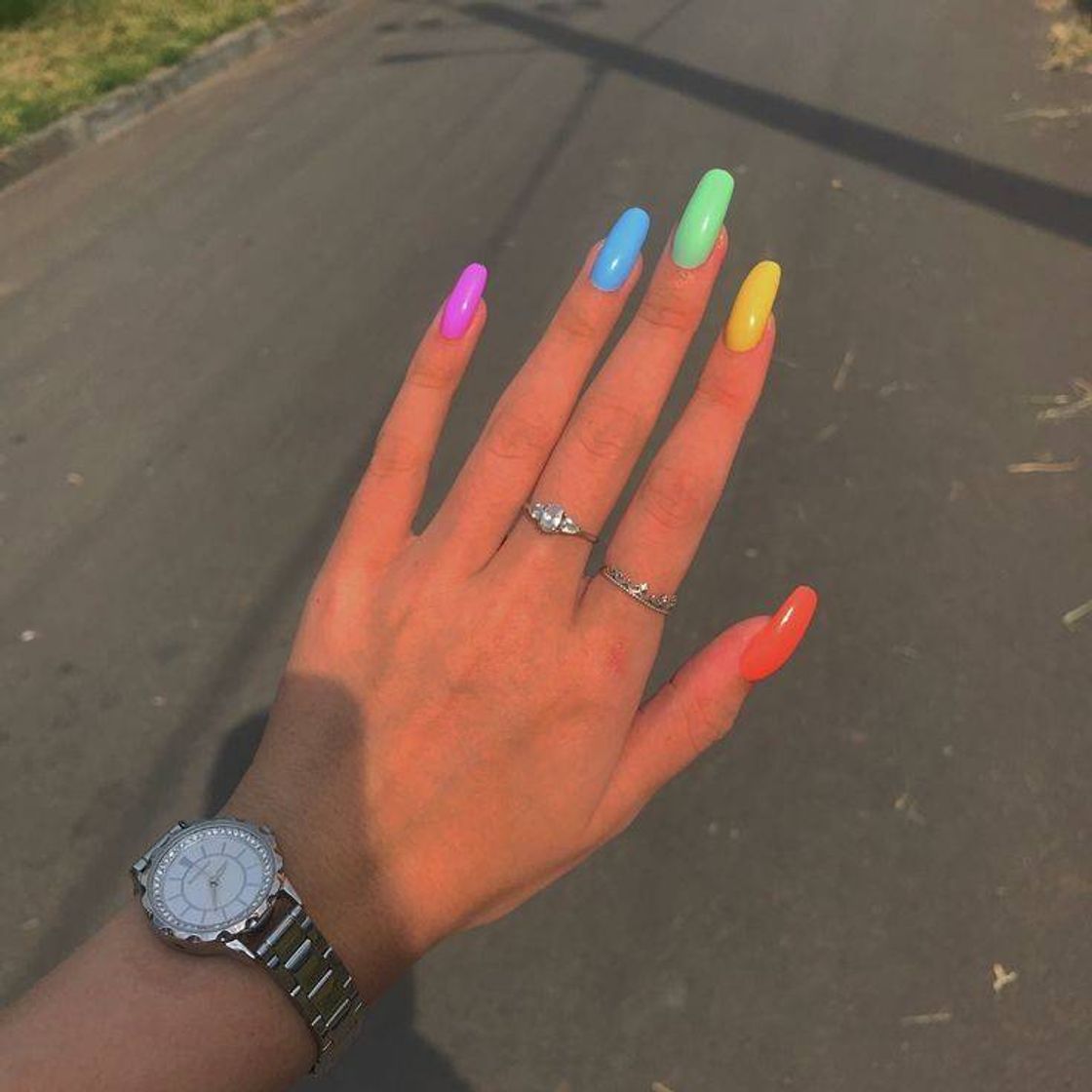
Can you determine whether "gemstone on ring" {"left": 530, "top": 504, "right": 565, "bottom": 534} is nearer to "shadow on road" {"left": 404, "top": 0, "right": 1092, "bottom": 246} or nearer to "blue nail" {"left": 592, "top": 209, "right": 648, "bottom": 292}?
"blue nail" {"left": 592, "top": 209, "right": 648, "bottom": 292}

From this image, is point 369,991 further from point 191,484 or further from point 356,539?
point 191,484

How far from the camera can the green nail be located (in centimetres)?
142

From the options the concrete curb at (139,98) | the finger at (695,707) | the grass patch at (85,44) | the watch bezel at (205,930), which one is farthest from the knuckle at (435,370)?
the grass patch at (85,44)

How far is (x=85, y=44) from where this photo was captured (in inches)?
298

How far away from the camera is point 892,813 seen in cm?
240

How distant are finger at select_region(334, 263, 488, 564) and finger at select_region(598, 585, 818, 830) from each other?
472 mm

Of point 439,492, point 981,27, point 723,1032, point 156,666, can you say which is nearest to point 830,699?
point 723,1032

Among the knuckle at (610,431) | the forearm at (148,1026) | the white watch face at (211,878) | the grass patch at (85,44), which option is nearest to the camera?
the forearm at (148,1026)

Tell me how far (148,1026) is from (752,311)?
1133 mm

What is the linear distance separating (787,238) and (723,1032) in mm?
3593

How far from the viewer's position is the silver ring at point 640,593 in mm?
1478

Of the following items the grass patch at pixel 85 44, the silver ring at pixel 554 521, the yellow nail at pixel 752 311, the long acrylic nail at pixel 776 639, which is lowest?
the grass patch at pixel 85 44

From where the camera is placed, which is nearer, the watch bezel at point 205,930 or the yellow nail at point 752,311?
the watch bezel at point 205,930

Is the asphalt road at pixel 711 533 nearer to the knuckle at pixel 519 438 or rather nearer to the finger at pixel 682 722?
the finger at pixel 682 722
